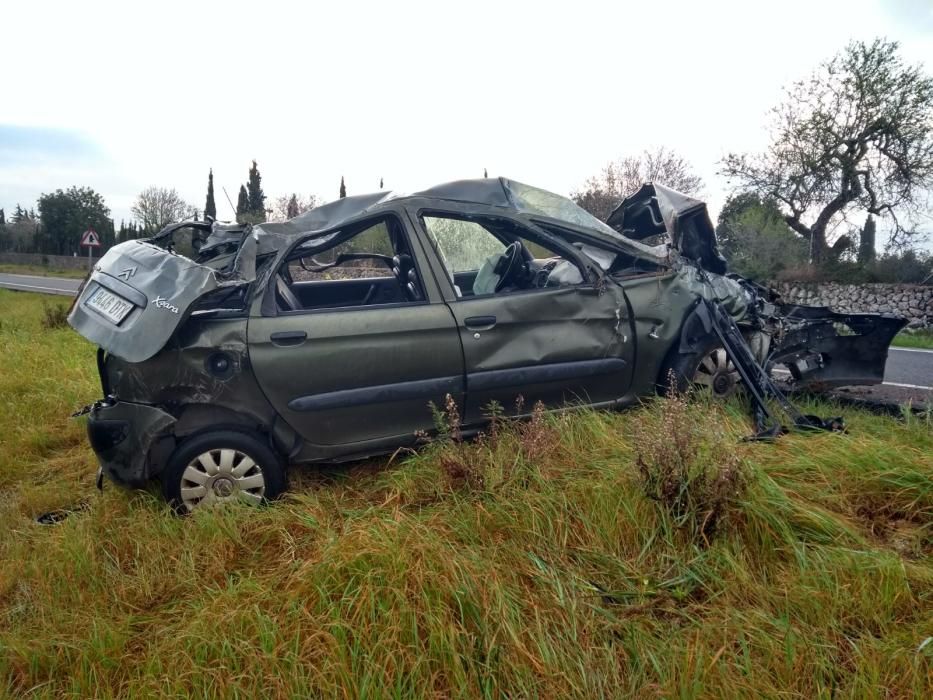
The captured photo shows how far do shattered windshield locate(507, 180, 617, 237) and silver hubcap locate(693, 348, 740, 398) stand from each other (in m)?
0.98

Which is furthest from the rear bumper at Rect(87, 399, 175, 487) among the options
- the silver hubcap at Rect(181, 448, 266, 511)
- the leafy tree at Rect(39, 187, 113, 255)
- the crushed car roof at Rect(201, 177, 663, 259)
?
the leafy tree at Rect(39, 187, 113, 255)

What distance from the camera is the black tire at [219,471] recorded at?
2826mm

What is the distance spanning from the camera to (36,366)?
6098mm

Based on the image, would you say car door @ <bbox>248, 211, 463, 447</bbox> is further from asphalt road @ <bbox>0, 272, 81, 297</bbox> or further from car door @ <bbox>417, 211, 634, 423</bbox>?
asphalt road @ <bbox>0, 272, 81, 297</bbox>

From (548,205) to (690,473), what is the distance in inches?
80.1

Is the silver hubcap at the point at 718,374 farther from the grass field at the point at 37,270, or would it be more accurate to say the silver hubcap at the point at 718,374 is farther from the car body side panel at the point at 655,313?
the grass field at the point at 37,270

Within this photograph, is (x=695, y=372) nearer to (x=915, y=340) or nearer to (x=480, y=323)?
(x=480, y=323)

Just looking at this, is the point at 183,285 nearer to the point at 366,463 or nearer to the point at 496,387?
the point at 366,463

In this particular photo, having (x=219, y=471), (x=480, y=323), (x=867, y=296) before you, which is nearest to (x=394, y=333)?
(x=480, y=323)

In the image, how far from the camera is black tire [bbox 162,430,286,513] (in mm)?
2826

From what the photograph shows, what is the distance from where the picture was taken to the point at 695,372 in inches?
145

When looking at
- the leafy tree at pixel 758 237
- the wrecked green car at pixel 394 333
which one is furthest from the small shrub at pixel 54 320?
the leafy tree at pixel 758 237

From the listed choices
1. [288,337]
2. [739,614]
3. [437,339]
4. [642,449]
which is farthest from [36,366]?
[739,614]

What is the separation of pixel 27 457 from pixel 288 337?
2404 mm
